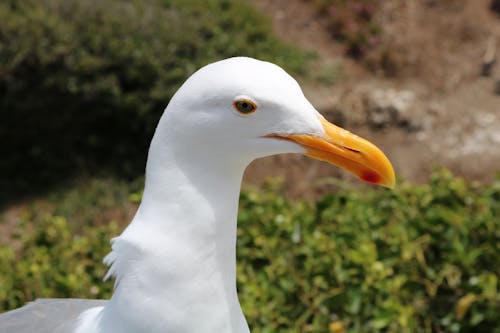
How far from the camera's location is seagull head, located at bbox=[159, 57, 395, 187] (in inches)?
61.6

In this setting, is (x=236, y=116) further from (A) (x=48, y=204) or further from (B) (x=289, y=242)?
(A) (x=48, y=204)

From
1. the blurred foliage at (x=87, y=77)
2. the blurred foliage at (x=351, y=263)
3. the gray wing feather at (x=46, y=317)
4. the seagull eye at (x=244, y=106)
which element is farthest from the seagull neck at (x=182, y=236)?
the blurred foliage at (x=87, y=77)

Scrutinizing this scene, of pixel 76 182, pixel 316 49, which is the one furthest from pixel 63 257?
pixel 316 49

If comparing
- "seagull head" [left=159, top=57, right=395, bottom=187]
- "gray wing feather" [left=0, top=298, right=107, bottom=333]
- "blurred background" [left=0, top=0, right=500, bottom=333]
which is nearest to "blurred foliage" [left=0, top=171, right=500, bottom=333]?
"blurred background" [left=0, top=0, right=500, bottom=333]

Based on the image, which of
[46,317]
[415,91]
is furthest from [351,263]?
[415,91]

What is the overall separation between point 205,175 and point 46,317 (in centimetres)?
85

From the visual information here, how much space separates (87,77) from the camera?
4.33 meters

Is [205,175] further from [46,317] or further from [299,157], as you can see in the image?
[299,157]

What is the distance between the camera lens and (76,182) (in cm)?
462

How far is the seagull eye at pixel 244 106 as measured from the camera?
1564 mm

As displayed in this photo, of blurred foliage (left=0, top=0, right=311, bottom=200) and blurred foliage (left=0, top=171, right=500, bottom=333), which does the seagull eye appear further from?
blurred foliage (left=0, top=0, right=311, bottom=200)

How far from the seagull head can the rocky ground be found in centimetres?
254

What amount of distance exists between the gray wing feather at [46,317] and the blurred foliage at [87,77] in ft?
7.54

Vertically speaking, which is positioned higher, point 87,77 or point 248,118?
point 248,118
